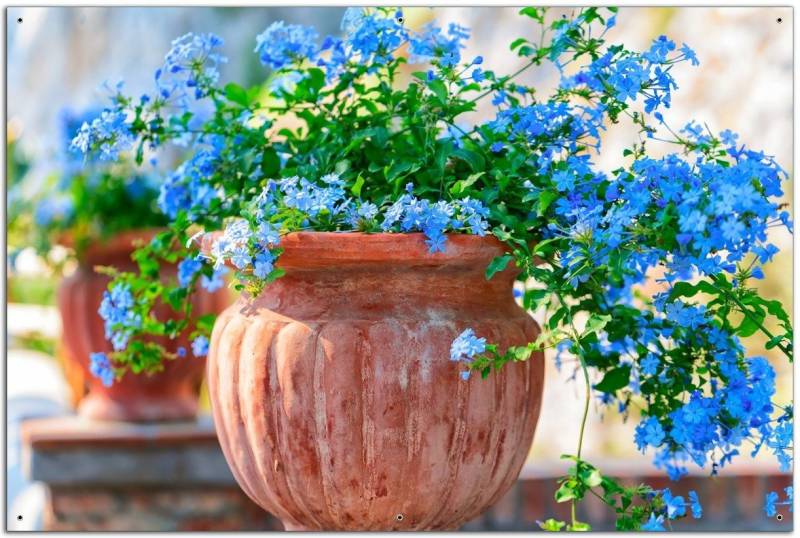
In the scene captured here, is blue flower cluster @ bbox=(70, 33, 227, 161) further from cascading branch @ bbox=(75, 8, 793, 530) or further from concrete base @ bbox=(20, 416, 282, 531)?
concrete base @ bbox=(20, 416, 282, 531)

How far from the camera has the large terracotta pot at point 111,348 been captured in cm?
321

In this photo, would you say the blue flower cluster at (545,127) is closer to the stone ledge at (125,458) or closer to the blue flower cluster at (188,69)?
the blue flower cluster at (188,69)

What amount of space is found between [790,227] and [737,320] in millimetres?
1179

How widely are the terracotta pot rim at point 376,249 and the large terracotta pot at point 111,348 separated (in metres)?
1.78

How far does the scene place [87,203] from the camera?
325 centimetres

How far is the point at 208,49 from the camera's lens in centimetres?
174

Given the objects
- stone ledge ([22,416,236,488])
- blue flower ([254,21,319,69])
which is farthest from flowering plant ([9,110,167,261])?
blue flower ([254,21,319,69])

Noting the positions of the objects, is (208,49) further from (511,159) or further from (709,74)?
(709,74)

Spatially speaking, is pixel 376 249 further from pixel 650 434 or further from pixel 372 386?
pixel 650 434

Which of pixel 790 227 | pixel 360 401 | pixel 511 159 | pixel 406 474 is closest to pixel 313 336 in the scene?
pixel 360 401

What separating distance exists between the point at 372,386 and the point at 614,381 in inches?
15.8

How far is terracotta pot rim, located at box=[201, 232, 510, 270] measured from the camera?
4.74 feet

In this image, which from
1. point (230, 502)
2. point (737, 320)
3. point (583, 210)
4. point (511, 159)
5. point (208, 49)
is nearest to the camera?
point (583, 210)

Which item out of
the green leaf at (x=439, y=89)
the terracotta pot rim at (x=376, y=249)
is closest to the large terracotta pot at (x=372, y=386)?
the terracotta pot rim at (x=376, y=249)
